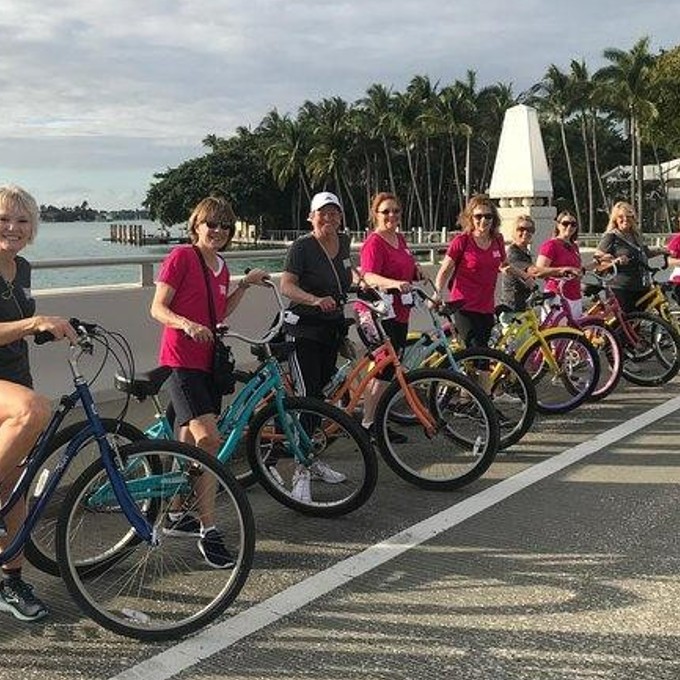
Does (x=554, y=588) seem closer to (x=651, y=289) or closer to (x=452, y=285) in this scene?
(x=452, y=285)

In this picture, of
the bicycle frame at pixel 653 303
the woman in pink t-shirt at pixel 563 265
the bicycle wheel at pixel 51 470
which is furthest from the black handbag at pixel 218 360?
the bicycle frame at pixel 653 303

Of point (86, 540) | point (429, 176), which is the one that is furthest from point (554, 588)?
point (429, 176)

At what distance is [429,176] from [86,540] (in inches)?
2931

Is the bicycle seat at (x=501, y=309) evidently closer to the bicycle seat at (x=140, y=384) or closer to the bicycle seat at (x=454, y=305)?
the bicycle seat at (x=454, y=305)

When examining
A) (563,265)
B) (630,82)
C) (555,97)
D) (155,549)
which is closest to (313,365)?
(155,549)

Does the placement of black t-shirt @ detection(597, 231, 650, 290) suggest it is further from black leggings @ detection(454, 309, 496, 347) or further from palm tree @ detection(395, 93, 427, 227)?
palm tree @ detection(395, 93, 427, 227)

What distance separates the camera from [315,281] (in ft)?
18.9

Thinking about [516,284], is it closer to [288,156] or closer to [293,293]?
[293,293]

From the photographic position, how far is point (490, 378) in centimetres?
666

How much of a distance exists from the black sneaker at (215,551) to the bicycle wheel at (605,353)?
15.7ft

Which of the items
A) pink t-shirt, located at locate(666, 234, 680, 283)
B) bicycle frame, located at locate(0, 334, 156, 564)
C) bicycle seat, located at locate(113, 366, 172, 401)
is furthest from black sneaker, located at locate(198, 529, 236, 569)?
pink t-shirt, located at locate(666, 234, 680, 283)

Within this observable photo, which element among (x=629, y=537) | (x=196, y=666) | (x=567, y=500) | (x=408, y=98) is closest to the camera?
(x=196, y=666)

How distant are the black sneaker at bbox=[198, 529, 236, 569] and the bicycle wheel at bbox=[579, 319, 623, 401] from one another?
4784 mm

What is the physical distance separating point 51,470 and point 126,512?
0.41m
